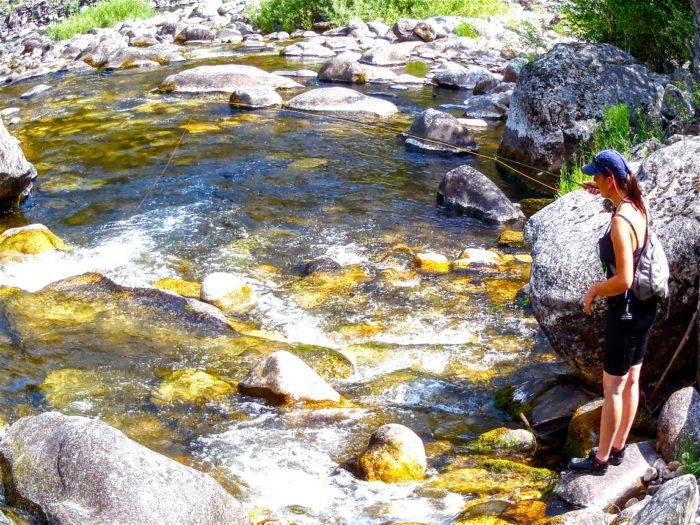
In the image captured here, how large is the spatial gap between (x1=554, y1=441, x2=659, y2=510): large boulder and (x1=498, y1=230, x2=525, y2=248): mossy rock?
525 centimetres

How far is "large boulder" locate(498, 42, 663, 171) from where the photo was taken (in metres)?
12.6

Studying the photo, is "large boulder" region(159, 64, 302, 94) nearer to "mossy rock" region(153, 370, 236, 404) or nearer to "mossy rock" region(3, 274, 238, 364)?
"mossy rock" region(3, 274, 238, 364)

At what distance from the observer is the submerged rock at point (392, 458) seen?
19.2ft

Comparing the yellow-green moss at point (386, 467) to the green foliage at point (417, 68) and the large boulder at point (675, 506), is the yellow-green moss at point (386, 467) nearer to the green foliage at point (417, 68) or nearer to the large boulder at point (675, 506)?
the large boulder at point (675, 506)

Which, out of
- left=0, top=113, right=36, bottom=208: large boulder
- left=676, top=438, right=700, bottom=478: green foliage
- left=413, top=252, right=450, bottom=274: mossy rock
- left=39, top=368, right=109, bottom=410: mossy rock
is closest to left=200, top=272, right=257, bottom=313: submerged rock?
left=39, top=368, right=109, bottom=410: mossy rock

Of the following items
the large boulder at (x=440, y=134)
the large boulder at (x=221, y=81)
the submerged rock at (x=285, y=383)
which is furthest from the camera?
the large boulder at (x=221, y=81)

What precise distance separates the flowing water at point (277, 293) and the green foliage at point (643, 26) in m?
2.70

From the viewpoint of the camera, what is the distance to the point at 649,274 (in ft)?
16.4

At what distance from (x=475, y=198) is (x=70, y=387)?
21.2 ft

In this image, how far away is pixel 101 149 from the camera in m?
14.7

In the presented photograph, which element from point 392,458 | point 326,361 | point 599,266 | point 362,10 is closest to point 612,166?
point 599,266

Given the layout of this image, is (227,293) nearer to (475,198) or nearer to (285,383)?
(285,383)

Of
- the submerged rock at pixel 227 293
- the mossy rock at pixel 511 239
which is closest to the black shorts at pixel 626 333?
the submerged rock at pixel 227 293

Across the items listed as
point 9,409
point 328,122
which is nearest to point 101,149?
point 328,122
